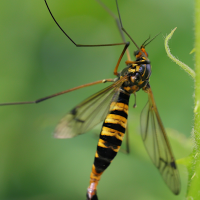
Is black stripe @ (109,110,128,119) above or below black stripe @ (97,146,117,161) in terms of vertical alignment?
above

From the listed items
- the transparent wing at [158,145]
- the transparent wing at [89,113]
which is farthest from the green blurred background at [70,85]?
the transparent wing at [89,113]

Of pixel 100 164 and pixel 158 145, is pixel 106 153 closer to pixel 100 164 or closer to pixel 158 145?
pixel 100 164

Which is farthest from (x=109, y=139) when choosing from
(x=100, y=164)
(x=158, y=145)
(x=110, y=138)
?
(x=158, y=145)

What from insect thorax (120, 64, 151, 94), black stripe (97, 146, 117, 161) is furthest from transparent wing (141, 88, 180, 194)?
black stripe (97, 146, 117, 161)

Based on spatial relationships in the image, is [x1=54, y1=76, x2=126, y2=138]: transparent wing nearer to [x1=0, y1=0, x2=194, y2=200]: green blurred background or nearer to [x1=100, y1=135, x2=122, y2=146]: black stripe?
[x1=100, y1=135, x2=122, y2=146]: black stripe

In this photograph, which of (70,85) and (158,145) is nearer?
(158,145)

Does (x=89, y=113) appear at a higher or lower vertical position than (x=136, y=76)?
lower
